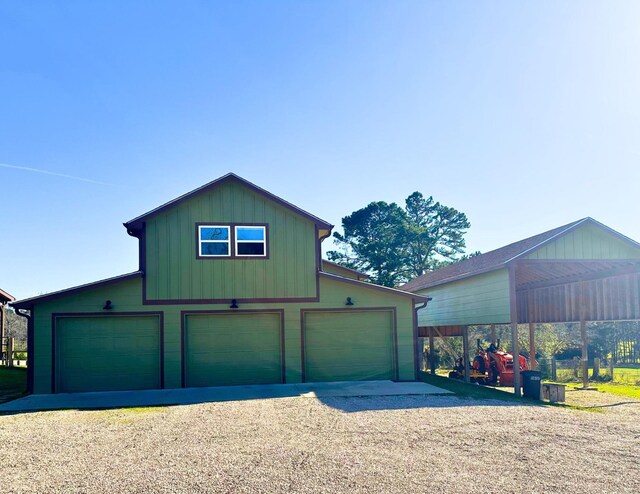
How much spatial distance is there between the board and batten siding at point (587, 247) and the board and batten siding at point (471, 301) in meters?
1.42

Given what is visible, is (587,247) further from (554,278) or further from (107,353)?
(107,353)

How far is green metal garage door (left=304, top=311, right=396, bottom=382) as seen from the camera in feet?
52.3

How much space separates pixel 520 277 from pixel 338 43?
10252 millimetres

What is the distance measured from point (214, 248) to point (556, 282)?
10419mm

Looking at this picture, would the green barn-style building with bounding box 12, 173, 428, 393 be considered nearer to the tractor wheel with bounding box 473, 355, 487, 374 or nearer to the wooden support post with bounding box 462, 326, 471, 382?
the wooden support post with bounding box 462, 326, 471, 382

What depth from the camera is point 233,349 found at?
15.6 meters

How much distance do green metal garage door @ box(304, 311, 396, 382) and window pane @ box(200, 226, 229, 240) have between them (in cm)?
354

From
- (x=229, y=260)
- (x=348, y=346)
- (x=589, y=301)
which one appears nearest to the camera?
(x=229, y=260)

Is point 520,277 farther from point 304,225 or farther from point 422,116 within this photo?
point 304,225

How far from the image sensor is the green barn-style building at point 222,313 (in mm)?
14773

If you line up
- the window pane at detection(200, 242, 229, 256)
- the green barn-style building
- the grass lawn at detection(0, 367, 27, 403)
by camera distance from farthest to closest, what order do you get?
the window pane at detection(200, 242, 229, 256) → the green barn-style building → the grass lawn at detection(0, 367, 27, 403)

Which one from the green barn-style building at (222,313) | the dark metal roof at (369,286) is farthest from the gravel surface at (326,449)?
the dark metal roof at (369,286)

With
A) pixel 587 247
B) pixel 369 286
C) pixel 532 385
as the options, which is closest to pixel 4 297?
pixel 369 286

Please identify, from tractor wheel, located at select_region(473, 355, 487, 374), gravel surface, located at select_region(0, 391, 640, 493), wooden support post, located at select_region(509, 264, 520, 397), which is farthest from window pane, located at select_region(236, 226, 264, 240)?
tractor wheel, located at select_region(473, 355, 487, 374)
